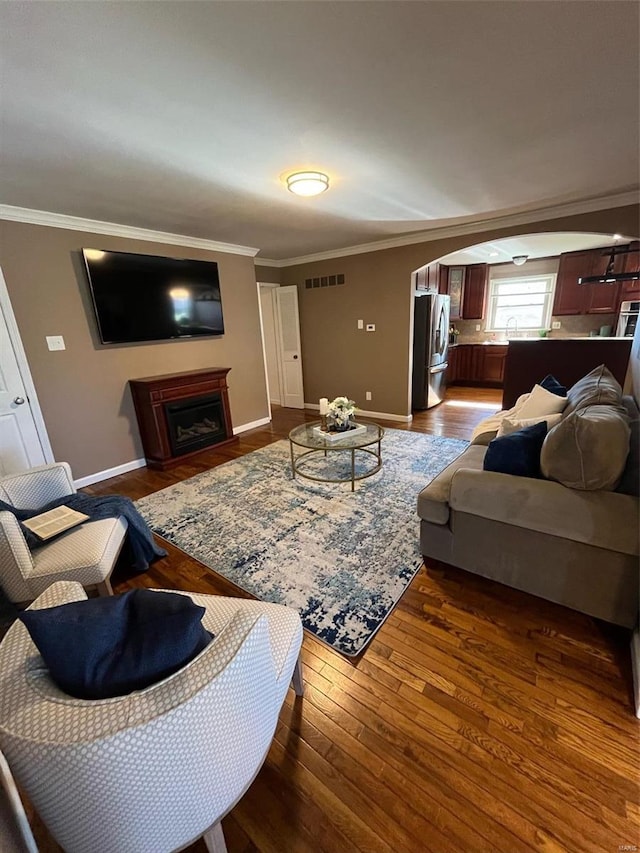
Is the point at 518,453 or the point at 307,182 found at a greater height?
the point at 307,182

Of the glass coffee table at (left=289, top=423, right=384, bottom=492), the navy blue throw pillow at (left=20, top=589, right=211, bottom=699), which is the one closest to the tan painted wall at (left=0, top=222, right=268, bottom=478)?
the glass coffee table at (left=289, top=423, right=384, bottom=492)

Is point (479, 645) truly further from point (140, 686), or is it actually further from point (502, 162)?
point (502, 162)

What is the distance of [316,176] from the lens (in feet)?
8.01

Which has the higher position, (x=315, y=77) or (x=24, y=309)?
(x=315, y=77)

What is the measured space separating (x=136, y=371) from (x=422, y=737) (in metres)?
3.97

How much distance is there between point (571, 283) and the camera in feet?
20.7

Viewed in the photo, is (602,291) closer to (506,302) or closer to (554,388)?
(506,302)

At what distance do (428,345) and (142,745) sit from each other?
18.2 feet

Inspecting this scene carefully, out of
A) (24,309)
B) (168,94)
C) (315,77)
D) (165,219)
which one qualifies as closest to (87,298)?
(24,309)

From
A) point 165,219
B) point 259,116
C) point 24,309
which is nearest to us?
point 259,116

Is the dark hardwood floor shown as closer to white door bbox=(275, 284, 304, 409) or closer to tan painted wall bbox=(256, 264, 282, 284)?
white door bbox=(275, 284, 304, 409)

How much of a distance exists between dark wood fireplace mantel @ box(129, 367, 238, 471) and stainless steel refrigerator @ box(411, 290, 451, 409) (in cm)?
311

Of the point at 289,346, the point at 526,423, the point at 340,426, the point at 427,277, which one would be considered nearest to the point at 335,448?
the point at 340,426

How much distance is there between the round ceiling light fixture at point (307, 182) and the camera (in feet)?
7.98
